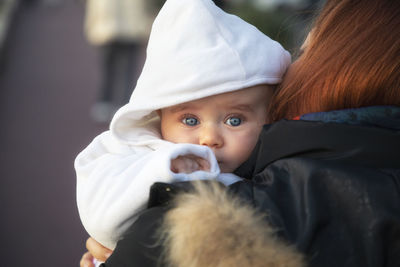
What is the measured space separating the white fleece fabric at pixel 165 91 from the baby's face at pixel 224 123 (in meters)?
0.06

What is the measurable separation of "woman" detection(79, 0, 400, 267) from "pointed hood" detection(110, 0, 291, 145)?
0.59ft

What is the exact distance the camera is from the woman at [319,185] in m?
1.22

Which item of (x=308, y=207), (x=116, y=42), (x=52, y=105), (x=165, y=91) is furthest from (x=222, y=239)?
(x=52, y=105)

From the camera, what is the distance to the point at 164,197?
1.38m

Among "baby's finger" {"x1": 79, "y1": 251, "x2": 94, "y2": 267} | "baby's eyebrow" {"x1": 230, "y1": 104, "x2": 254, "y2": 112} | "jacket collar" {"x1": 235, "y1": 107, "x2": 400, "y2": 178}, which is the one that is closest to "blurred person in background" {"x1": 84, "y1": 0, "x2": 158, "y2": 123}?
"baby's finger" {"x1": 79, "y1": 251, "x2": 94, "y2": 267}

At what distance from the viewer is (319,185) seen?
133 centimetres

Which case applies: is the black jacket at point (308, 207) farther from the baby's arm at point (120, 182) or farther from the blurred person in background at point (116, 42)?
the blurred person in background at point (116, 42)

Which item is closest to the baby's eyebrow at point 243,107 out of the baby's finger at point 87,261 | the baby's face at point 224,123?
the baby's face at point 224,123

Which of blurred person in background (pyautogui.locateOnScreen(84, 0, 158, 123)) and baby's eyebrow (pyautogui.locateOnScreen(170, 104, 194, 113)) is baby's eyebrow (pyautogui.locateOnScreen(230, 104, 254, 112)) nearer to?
baby's eyebrow (pyautogui.locateOnScreen(170, 104, 194, 113))

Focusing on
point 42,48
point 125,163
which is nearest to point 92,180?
point 125,163

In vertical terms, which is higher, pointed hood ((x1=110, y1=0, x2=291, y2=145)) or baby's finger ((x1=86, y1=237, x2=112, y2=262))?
pointed hood ((x1=110, y1=0, x2=291, y2=145))

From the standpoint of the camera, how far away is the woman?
4.00 feet

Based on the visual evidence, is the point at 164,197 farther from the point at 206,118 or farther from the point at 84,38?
the point at 84,38

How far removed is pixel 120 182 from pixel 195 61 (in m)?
0.45
